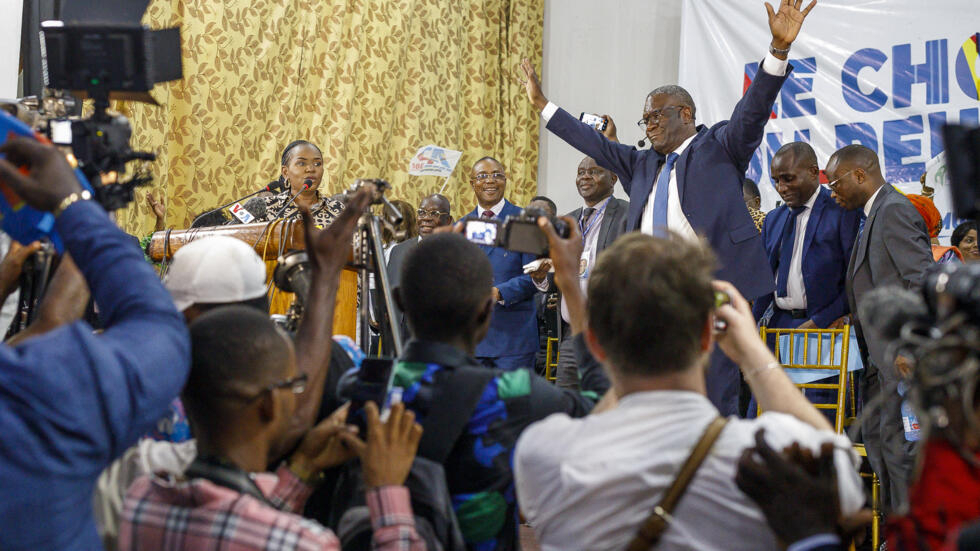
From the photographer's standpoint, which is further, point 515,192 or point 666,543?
point 515,192

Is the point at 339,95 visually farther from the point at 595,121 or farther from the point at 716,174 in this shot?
the point at 716,174

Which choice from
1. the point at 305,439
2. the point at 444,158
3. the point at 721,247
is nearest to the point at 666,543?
the point at 305,439

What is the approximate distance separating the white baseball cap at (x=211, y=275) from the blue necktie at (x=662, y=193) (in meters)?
2.20

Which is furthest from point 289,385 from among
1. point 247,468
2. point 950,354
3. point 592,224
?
point 592,224

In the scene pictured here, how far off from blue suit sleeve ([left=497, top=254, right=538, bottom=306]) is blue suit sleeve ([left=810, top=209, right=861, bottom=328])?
4.20 ft

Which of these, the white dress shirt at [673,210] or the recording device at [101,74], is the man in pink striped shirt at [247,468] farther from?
the white dress shirt at [673,210]

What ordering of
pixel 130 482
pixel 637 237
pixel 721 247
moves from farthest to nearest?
1. pixel 721 247
2. pixel 130 482
3. pixel 637 237

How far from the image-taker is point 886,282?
3.59 meters

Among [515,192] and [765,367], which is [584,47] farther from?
[765,367]

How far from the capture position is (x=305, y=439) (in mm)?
1426

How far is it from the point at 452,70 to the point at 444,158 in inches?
43.2

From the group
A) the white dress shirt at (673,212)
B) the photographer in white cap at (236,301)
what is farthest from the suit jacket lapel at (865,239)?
the photographer in white cap at (236,301)

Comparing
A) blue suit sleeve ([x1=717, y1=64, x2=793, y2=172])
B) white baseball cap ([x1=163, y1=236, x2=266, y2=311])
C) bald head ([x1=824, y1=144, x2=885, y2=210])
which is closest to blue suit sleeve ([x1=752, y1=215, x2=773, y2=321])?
bald head ([x1=824, y1=144, x2=885, y2=210])

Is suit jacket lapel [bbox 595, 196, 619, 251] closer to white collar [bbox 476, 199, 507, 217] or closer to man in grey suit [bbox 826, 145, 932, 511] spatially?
white collar [bbox 476, 199, 507, 217]
